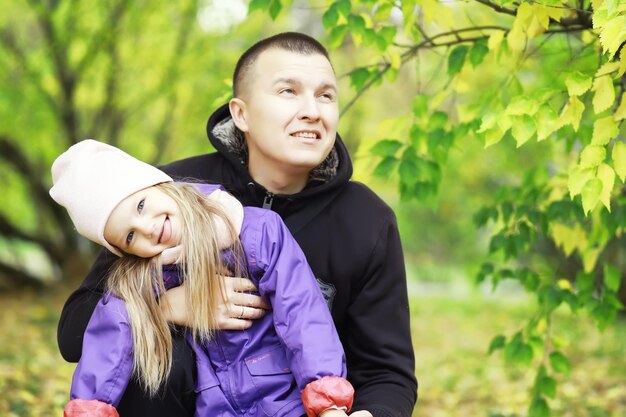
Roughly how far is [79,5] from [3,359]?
3.45 meters

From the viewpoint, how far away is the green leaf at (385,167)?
3199 mm

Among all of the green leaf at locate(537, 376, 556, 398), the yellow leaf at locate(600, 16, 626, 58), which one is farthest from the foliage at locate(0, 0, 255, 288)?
the yellow leaf at locate(600, 16, 626, 58)


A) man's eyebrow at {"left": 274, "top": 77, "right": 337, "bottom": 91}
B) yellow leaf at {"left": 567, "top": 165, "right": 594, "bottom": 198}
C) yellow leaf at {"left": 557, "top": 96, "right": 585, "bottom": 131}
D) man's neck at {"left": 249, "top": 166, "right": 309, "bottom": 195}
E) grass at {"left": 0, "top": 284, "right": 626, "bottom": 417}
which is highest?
man's eyebrow at {"left": 274, "top": 77, "right": 337, "bottom": 91}

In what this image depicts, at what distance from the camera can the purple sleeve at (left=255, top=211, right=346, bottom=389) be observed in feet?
7.20

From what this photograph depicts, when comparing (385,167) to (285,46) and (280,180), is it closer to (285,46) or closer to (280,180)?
(280,180)

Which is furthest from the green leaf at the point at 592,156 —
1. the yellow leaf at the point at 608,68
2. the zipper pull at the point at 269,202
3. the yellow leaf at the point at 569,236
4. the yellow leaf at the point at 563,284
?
the yellow leaf at the point at 563,284

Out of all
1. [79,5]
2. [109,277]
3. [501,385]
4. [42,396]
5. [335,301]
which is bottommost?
[501,385]

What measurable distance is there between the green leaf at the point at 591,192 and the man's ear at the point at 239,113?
1194 millimetres

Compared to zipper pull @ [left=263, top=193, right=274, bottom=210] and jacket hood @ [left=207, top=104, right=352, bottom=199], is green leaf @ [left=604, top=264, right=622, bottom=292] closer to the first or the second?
jacket hood @ [left=207, top=104, right=352, bottom=199]

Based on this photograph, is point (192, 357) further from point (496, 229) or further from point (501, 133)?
point (496, 229)

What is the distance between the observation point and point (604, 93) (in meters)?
2.23

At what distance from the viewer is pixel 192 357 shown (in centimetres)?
240

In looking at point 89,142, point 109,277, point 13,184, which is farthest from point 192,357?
point 13,184

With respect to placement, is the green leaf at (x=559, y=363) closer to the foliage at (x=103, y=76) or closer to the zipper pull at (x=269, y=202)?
the zipper pull at (x=269, y=202)
